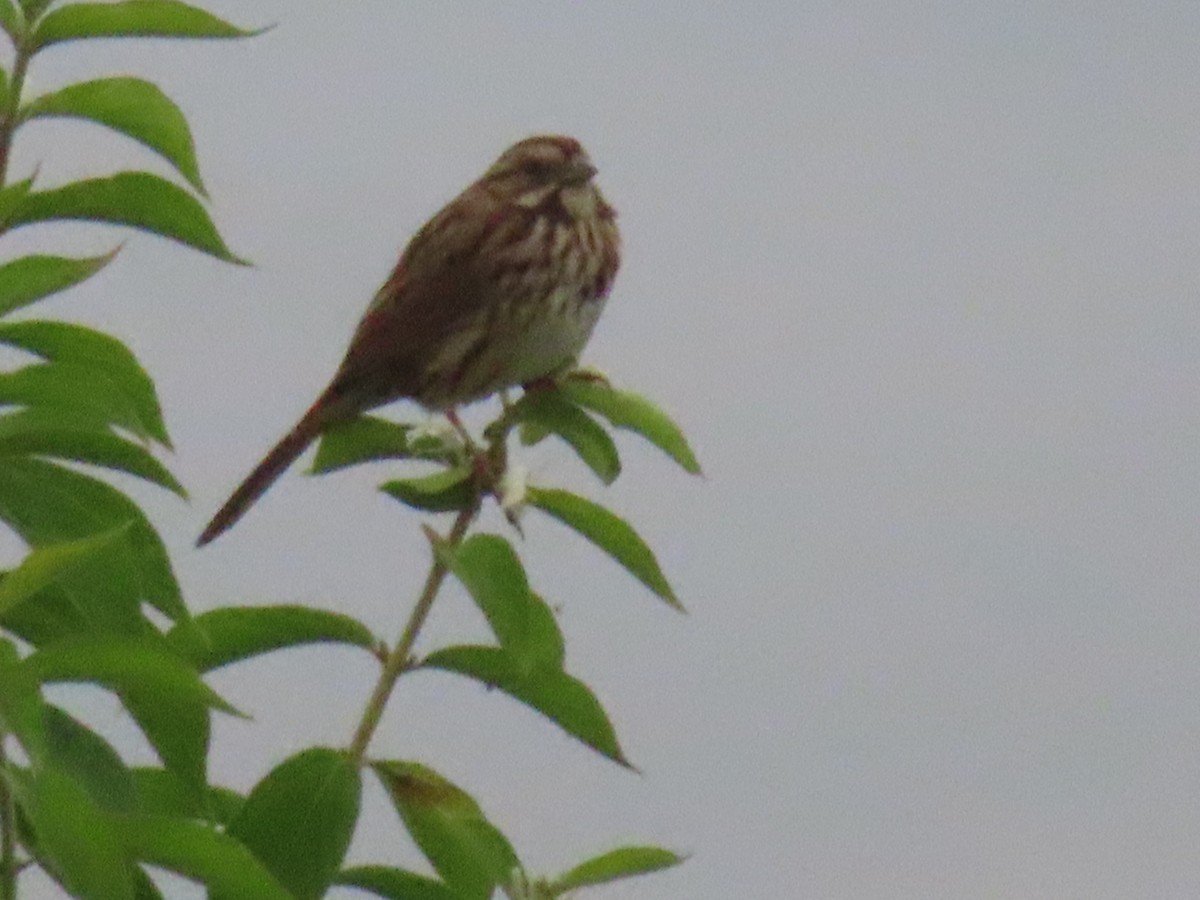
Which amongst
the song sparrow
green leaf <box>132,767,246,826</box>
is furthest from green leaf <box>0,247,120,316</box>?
the song sparrow

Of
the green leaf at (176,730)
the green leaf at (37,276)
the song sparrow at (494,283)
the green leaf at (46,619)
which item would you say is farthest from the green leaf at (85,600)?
the song sparrow at (494,283)

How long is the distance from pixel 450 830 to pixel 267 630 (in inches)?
13.7

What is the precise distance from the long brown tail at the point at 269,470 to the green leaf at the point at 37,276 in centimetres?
240

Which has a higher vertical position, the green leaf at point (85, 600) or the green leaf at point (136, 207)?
the green leaf at point (136, 207)

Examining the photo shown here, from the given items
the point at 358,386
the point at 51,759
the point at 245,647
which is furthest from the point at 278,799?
the point at 358,386

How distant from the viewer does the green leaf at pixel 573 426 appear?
3.85m

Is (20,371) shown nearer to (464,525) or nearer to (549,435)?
(464,525)

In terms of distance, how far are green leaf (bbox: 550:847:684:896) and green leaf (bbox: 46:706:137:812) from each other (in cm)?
67

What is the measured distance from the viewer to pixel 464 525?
360cm

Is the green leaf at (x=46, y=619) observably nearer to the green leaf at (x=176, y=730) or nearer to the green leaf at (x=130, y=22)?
the green leaf at (x=176, y=730)

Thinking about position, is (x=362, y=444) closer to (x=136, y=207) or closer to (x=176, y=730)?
(x=136, y=207)

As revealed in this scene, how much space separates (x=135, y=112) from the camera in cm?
322

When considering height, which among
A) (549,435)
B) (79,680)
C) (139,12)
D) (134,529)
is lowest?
(79,680)

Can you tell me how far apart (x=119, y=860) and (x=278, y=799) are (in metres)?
0.83
